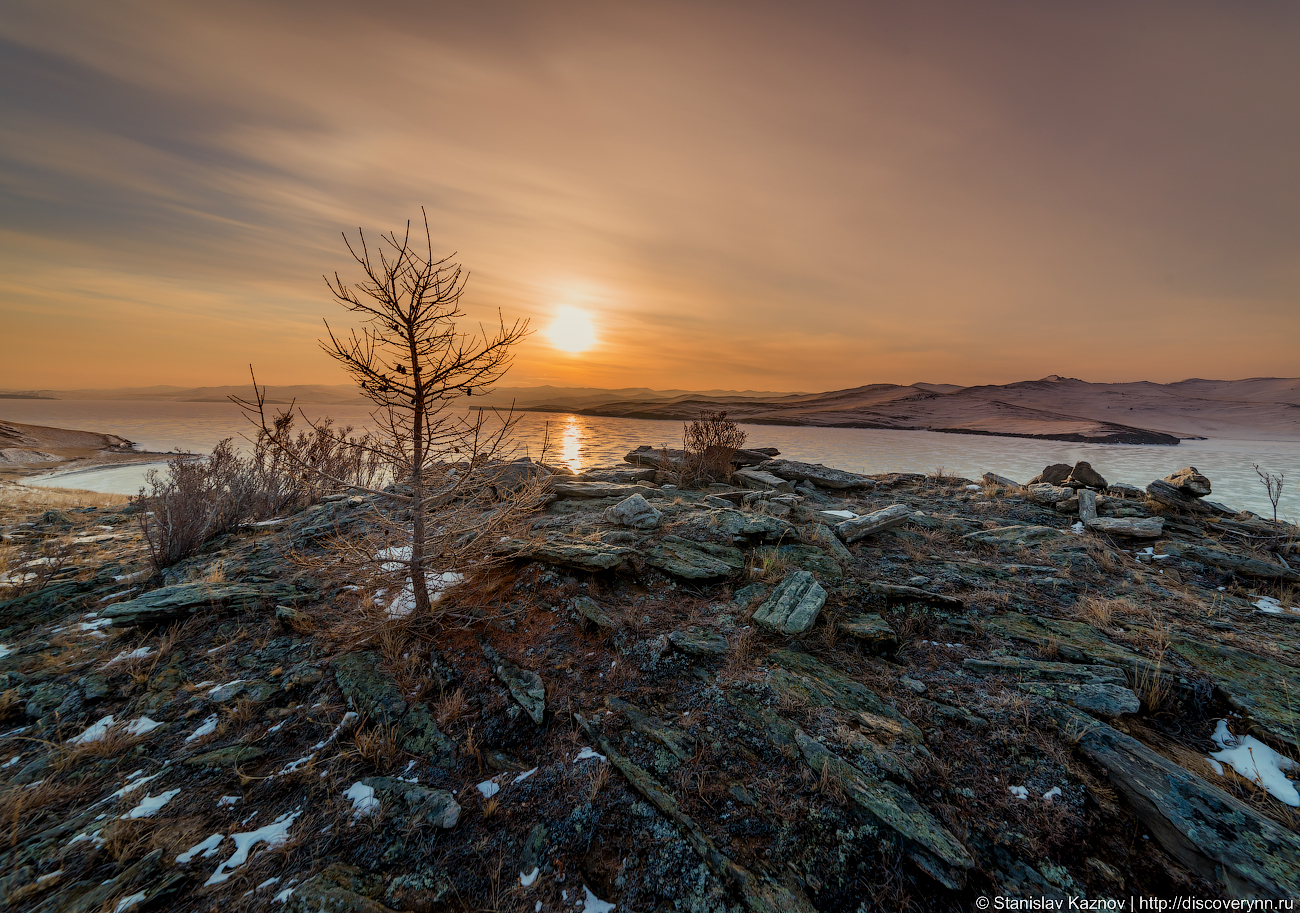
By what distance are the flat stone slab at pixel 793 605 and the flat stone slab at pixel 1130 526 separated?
23.3ft

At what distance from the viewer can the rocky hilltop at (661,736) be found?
2723 millimetres

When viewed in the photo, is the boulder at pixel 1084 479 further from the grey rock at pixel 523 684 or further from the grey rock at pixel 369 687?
the grey rock at pixel 369 687

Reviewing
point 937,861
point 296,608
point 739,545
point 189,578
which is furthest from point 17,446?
point 937,861

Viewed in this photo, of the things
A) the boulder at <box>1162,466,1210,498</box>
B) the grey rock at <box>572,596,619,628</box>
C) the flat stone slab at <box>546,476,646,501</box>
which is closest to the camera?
the grey rock at <box>572,596,619,628</box>

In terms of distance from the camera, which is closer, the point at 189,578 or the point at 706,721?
the point at 706,721

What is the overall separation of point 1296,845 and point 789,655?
119 inches

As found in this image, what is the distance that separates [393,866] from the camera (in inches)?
113

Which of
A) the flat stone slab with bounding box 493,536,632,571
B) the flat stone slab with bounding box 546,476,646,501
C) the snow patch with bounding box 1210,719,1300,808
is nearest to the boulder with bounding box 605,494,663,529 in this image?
the flat stone slab with bounding box 493,536,632,571

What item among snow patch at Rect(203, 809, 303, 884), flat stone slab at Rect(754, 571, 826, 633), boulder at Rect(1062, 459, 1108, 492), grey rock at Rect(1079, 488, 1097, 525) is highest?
boulder at Rect(1062, 459, 1108, 492)

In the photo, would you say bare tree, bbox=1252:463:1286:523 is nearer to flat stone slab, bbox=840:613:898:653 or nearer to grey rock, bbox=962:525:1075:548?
grey rock, bbox=962:525:1075:548

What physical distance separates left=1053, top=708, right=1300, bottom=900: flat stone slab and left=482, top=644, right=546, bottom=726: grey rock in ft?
14.1

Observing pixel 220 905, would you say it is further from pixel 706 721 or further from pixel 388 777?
pixel 706 721

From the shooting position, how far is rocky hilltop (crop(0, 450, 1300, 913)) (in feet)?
8.93

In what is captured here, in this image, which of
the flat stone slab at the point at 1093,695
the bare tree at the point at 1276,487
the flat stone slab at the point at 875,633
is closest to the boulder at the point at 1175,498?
the bare tree at the point at 1276,487
